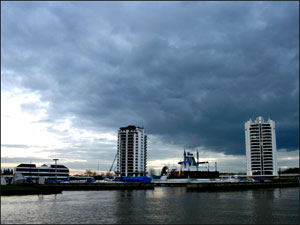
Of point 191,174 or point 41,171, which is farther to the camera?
point 41,171

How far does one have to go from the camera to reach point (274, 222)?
38.9m

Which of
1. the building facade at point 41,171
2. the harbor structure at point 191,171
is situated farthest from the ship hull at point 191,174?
the building facade at point 41,171

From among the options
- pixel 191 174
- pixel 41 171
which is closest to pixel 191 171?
pixel 191 174

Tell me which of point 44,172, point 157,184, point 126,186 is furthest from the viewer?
point 44,172

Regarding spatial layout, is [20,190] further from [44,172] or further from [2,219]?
[44,172]

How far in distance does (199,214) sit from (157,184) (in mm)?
122068

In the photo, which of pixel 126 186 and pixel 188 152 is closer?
pixel 126 186

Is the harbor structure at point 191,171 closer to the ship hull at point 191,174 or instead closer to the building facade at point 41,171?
the ship hull at point 191,174

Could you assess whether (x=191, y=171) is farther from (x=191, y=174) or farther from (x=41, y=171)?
(x=41, y=171)

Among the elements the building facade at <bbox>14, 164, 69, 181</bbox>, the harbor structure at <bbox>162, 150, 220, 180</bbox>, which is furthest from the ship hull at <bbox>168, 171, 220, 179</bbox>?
the building facade at <bbox>14, 164, 69, 181</bbox>

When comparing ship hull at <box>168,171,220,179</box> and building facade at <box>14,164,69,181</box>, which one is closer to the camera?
ship hull at <box>168,171,220,179</box>

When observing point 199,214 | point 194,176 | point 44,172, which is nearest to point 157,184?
point 194,176

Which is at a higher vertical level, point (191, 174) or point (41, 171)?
point (41, 171)

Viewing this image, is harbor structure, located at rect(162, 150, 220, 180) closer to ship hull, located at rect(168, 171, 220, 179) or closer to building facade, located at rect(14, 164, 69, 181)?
ship hull, located at rect(168, 171, 220, 179)
